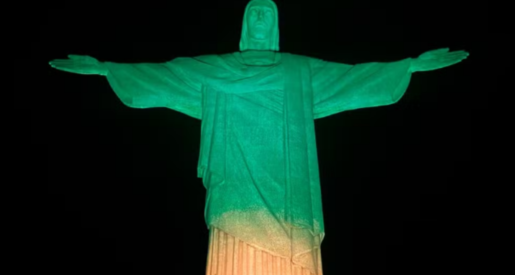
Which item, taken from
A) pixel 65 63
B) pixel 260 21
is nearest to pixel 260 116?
pixel 260 21

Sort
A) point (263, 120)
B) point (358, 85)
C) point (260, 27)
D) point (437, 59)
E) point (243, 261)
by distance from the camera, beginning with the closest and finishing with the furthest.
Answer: point (243, 261)
point (263, 120)
point (437, 59)
point (358, 85)
point (260, 27)

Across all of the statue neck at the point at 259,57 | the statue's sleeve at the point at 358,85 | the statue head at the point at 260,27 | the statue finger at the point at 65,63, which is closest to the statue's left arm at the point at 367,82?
the statue's sleeve at the point at 358,85

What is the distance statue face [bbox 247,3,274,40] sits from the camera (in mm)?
7719

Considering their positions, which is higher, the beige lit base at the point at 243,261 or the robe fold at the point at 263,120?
the robe fold at the point at 263,120

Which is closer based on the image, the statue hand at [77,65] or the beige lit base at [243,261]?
the beige lit base at [243,261]

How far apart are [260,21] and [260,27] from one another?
0.08 metres

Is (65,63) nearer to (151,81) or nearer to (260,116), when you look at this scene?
(151,81)

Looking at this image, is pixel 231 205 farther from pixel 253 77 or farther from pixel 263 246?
pixel 253 77

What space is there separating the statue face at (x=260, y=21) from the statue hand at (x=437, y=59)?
1557 mm

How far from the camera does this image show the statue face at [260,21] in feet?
25.3

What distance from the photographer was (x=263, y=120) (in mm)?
6945

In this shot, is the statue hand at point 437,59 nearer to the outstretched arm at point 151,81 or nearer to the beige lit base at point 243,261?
the outstretched arm at point 151,81

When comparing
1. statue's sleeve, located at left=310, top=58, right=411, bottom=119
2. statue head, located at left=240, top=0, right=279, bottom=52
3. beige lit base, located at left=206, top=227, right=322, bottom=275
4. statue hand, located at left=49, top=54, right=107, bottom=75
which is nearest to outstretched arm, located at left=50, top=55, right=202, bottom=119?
statue hand, located at left=49, top=54, right=107, bottom=75

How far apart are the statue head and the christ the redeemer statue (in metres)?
0.01
